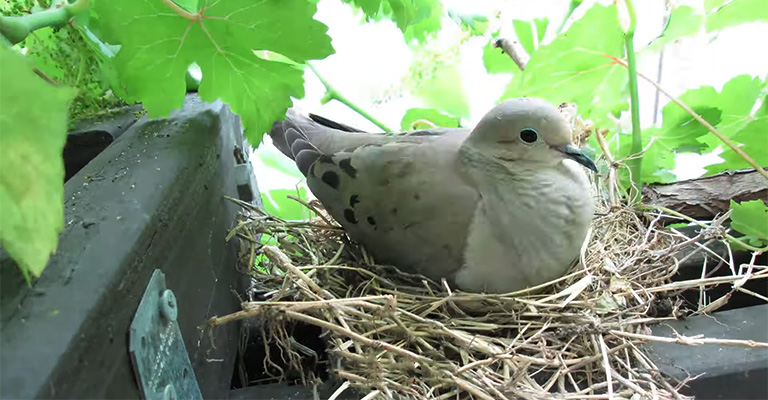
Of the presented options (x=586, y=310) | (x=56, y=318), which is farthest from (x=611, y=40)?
(x=56, y=318)

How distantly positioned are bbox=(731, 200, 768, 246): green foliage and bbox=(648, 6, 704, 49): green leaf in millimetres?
278

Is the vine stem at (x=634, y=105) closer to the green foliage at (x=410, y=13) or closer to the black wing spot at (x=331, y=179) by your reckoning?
the green foliage at (x=410, y=13)

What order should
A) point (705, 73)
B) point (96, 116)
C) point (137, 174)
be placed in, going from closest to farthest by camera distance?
1. point (137, 174)
2. point (96, 116)
3. point (705, 73)

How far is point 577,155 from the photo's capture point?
729 millimetres

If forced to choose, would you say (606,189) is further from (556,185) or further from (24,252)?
(24,252)

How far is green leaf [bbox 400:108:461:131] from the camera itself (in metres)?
1.13

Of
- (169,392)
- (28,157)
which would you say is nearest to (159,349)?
(169,392)

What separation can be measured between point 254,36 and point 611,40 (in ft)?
1.80

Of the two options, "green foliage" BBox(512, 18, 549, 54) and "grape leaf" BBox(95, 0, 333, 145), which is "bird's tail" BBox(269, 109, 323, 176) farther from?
"green foliage" BBox(512, 18, 549, 54)

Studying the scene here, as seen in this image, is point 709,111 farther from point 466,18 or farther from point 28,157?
point 28,157

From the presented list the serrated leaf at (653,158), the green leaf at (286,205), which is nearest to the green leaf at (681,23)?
the serrated leaf at (653,158)

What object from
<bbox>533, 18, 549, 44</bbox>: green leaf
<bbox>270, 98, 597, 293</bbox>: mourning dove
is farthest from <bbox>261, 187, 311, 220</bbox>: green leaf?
<bbox>533, 18, 549, 44</bbox>: green leaf

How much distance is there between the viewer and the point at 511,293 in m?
0.70

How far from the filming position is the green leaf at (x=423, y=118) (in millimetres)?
1126
